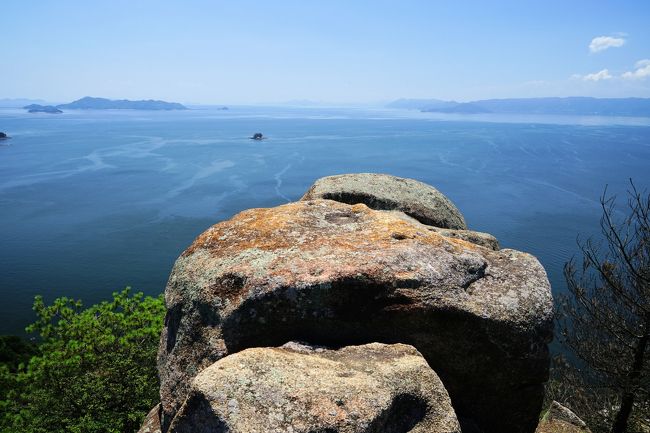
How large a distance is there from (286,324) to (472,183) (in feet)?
335

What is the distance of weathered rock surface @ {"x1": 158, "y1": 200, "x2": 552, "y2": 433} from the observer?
7922mm

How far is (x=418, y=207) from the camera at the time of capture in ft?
45.3

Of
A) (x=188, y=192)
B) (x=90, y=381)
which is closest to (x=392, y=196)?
(x=90, y=381)

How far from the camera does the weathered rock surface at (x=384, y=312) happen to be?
7.92 metres

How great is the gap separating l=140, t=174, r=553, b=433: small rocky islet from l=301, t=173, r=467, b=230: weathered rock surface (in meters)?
3.98

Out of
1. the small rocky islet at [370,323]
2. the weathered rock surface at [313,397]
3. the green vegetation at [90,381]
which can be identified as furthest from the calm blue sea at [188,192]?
the weathered rock surface at [313,397]

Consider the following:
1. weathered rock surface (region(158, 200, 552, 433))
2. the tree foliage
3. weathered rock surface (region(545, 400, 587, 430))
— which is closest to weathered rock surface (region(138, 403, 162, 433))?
weathered rock surface (region(158, 200, 552, 433))

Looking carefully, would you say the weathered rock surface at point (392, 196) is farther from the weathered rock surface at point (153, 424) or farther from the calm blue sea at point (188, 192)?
the calm blue sea at point (188, 192)

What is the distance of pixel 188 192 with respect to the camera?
301ft

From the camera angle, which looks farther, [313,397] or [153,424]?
[153,424]

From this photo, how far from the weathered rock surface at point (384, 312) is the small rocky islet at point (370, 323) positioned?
0.07 feet

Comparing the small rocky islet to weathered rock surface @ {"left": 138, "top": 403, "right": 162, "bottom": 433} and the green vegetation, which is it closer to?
weathered rock surface @ {"left": 138, "top": 403, "right": 162, "bottom": 433}

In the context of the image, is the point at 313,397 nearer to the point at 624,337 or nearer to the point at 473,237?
the point at 473,237

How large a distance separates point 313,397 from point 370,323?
8.14ft
